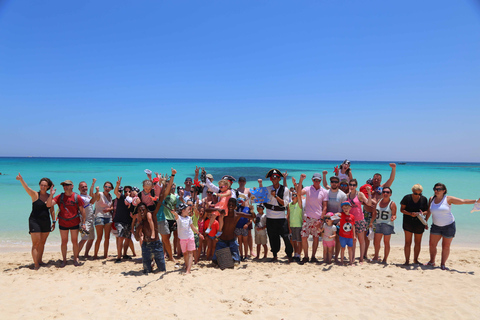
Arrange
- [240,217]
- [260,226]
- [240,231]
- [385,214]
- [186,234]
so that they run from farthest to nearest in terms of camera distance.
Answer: [260,226], [240,231], [240,217], [385,214], [186,234]

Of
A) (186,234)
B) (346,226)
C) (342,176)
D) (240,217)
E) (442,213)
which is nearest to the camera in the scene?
(186,234)

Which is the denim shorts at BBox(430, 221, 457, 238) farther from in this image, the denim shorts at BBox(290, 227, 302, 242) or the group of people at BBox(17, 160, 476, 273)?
the denim shorts at BBox(290, 227, 302, 242)

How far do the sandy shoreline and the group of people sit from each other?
0.45 metres

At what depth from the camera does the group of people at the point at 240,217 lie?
5.70m

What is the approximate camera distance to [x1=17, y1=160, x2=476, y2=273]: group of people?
570cm

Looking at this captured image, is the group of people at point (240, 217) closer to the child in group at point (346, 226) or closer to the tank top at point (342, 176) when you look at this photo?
the child in group at point (346, 226)

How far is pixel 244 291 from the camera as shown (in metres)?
4.79

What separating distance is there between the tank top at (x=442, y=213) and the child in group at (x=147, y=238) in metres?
5.72

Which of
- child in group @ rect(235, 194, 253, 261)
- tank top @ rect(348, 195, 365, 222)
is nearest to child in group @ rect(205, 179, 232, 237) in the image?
child in group @ rect(235, 194, 253, 261)

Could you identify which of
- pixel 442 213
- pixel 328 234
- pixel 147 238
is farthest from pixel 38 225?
pixel 442 213

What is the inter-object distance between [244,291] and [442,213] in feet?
14.3

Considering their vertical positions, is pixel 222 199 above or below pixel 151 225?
above

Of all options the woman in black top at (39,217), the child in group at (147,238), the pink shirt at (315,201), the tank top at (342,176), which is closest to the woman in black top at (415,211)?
the tank top at (342,176)

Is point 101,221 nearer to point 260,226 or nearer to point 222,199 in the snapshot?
point 222,199
